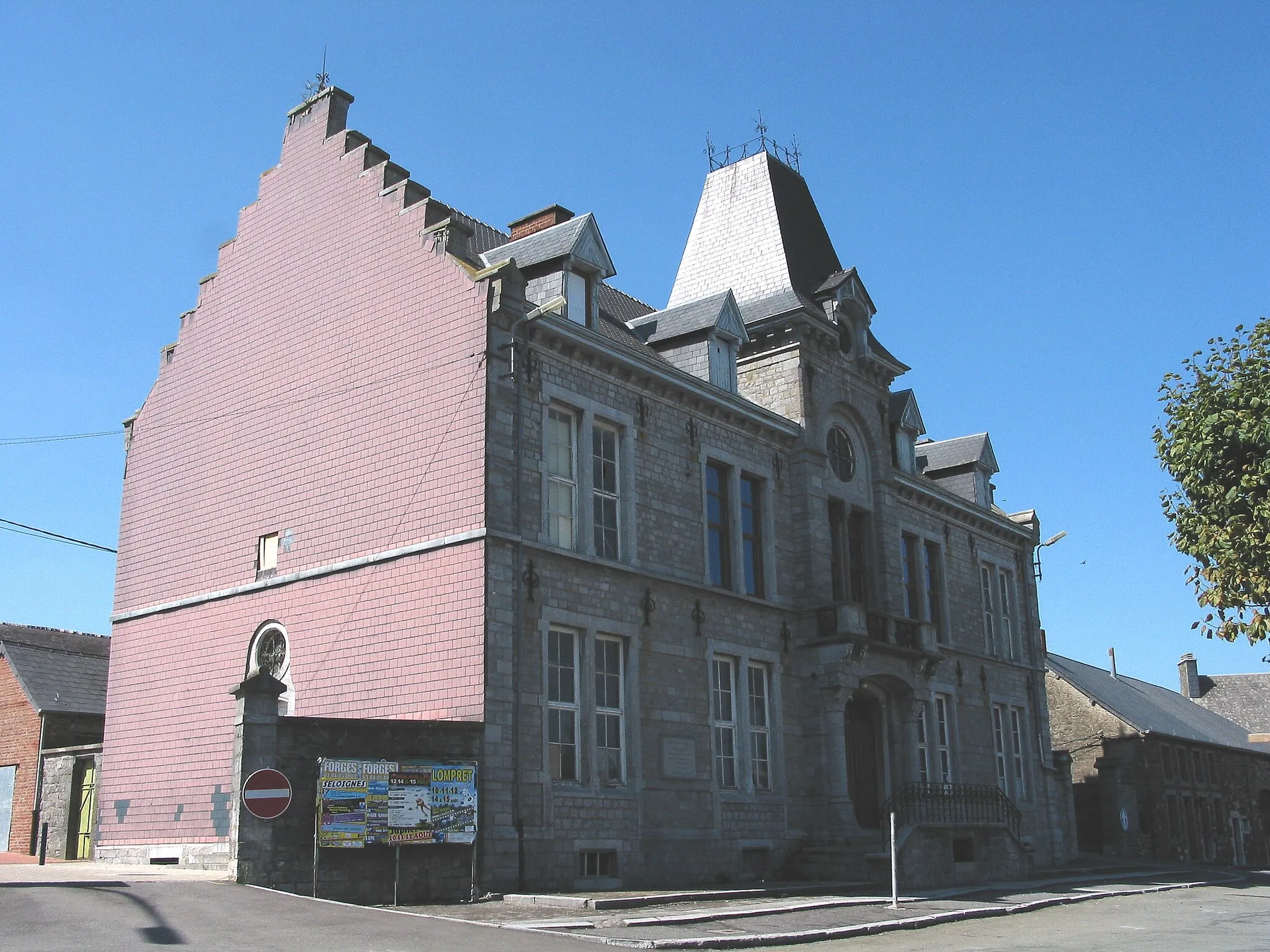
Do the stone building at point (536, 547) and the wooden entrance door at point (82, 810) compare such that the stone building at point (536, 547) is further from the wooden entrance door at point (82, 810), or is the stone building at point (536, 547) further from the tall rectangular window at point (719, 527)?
the wooden entrance door at point (82, 810)

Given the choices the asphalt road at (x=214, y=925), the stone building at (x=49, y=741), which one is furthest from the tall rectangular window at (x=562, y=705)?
the stone building at (x=49, y=741)

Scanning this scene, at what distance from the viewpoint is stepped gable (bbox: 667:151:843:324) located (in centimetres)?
2836

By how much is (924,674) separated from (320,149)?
16636 millimetres

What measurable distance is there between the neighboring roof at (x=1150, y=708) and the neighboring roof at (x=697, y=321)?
81.5 feet

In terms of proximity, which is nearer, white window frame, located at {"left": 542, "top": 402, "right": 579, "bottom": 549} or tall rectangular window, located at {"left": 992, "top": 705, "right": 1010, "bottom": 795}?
white window frame, located at {"left": 542, "top": 402, "right": 579, "bottom": 549}

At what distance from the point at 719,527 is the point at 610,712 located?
509 centimetres

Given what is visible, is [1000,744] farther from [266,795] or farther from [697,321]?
[266,795]

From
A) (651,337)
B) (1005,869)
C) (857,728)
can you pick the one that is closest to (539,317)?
(651,337)

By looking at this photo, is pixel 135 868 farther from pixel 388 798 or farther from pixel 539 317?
pixel 539 317

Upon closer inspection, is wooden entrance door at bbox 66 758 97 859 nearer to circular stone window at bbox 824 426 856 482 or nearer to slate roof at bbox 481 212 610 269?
slate roof at bbox 481 212 610 269

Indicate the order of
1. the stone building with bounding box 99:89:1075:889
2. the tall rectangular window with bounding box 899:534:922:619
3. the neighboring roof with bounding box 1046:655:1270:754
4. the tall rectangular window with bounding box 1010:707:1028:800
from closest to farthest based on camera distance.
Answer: the stone building with bounding box 99:89:1075:889, the tall rectangular window with bounding box 899:534:922:619, the tall rectangular window with bounding box 1010:707:1028:800, the neighboring roof with bounding box 1046:655:1270:754

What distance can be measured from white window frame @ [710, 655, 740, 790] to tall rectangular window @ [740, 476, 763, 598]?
1.79 m

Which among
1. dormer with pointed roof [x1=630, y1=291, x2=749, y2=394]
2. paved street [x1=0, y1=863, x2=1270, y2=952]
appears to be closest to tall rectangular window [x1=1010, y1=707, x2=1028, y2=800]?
paved street [x1=0, y1=863, x2=1270, y2=952]

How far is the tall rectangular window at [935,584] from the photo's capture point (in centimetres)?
3108
